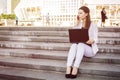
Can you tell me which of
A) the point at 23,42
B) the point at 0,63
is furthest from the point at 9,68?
the point at 23,42

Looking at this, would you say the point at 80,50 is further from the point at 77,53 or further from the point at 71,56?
the point at 71,56

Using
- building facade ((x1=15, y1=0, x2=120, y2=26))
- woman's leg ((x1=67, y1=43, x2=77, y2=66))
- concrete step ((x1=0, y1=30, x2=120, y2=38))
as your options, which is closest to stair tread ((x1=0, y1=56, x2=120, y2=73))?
woman's leg ((x1=67, y1=43, x2=77, y2=66))

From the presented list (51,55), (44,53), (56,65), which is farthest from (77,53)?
(44,53)

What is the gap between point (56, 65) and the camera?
5.37m

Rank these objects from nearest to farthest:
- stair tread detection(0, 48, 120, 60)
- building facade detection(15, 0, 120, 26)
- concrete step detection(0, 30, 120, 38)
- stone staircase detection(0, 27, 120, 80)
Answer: stone staircase detection(0, 27, 120, 80), stair tread detection(0, 48, 120, 60), concrete step detection(0, 30, 120, 38), building facade detection(15, 0, 120, 26)

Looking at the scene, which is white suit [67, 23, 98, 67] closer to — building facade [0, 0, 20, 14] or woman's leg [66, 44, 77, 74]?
woman's leg [66, 44, 77, 74]

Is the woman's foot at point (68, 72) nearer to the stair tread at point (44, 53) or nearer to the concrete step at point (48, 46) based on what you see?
the stair tread at point (44, 53)

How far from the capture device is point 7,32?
830 cm

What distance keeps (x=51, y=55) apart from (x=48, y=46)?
2.32 ft

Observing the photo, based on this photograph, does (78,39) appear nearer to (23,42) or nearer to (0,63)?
(0,63)

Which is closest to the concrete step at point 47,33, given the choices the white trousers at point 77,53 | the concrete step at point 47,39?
the concrete step at point 47,39

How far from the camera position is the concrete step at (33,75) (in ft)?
16.1

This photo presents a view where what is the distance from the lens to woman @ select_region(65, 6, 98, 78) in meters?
4.83

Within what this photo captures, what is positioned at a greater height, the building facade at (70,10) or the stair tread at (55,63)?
the building facade at (70,10)
